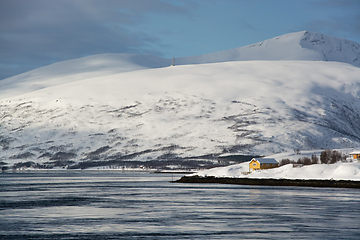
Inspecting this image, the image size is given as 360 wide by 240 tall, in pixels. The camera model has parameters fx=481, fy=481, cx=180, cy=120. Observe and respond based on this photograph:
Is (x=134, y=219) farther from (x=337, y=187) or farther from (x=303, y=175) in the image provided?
(x=303, y=175)

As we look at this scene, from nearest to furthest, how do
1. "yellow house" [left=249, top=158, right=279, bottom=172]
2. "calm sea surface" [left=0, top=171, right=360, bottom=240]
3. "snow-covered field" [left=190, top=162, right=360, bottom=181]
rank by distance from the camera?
"calm sea surface" [left=0, top=171, right=360, bottom=240]
"snow-covered field" [left=190, top=162, right=360, bottom=181]
"yellow house" [left=249, top=158, right=279, bottom=172]

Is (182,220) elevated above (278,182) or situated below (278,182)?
below

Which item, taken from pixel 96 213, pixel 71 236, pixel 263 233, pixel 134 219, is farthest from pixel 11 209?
pixel 263 233

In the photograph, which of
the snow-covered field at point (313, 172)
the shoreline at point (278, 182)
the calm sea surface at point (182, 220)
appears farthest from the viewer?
the snow-covered field at point (313, 172)

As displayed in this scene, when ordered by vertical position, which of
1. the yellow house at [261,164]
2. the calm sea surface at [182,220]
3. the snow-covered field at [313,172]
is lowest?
the calm sea surface at [182,220]

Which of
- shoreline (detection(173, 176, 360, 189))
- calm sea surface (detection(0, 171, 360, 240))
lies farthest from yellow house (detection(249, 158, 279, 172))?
calm sea surface (detection(0, 171, 360, 240))

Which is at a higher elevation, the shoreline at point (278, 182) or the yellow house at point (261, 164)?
the yellow house at point (261, 164)

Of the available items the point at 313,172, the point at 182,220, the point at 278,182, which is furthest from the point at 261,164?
the point at 182,220

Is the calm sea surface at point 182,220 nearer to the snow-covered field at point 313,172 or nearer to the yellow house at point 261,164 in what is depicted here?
the snow-covered field at point 313,172

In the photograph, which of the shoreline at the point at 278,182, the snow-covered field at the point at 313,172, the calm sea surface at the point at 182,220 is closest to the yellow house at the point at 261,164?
the snow-covered field at the point at 313,172

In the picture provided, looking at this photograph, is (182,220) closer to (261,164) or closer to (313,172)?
(313,172)

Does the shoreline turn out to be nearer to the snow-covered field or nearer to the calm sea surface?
the snow-covered field

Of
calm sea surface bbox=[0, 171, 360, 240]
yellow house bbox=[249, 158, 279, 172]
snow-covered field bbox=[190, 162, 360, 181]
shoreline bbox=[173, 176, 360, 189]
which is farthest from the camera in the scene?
yellow house bbox=[249, 158, 279, 172]

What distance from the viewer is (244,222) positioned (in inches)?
1592
